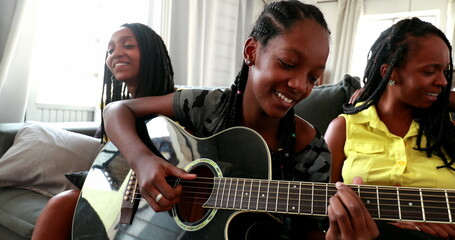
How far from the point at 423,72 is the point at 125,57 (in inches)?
43.8

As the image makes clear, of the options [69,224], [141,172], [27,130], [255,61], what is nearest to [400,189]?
[255,61]

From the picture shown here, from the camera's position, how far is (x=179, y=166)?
1.03 meters

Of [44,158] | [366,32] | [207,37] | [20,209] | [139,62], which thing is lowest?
[20,209]

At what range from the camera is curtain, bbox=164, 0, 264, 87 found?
3.74 m

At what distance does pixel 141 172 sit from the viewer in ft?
3.33

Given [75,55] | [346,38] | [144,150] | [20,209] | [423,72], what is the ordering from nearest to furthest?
[144,150], [423,72], [20,209], [75,55], [346,38]

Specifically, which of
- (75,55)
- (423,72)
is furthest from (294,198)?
(75,55)

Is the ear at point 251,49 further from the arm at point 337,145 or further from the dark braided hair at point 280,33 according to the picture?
the arm at point 337,145

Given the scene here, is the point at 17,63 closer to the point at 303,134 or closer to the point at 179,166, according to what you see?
the point at 179,166

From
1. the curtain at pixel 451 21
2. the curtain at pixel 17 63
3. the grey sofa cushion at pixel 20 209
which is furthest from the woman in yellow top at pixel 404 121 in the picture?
the curtain at pixel 451 21

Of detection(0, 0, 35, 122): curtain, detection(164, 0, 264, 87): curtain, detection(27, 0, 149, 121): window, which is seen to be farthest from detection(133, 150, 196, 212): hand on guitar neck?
detection(164, 0, 264, 87): curtain

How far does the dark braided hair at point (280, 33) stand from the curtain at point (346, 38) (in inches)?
159

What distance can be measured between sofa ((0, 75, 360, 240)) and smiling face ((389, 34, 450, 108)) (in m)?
0.45

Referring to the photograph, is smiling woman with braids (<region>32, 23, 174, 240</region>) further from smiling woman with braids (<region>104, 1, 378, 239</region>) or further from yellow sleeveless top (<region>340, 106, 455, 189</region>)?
yellow sleeveless top (<region>340, 106, 455, 189</region>)
